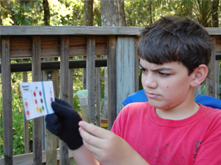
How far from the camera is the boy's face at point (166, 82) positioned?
3.58 feet

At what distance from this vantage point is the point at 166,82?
109 centimetres

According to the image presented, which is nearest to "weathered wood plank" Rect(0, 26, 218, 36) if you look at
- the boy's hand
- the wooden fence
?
the wooden fence

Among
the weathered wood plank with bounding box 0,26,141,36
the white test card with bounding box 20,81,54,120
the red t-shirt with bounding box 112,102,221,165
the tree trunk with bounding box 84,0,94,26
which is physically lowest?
the red t-shirt with bounding box 112,102,221,165

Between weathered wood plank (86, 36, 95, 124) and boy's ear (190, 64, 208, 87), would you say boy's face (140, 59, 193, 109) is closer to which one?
boy's ear (190, 64, 208, 87)

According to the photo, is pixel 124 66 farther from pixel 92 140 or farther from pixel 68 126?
pixel 92 140

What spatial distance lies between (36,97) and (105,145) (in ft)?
1.06

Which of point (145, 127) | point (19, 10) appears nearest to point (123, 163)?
point (145, 127)

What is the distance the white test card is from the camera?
0.89m

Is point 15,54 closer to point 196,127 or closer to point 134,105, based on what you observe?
point 134,105

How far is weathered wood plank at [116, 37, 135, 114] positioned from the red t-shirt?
76 centimetres

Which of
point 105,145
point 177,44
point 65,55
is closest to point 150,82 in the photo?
point 177,44

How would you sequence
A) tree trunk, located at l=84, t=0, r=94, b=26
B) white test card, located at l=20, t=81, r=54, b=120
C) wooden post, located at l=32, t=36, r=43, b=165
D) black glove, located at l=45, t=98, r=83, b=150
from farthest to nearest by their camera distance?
tree trunk, located at l=84, t=0, r=94, b=26
wooden post, located at l=32, t=36, r=43, b=165
black glove, located at l=45, t=98, r=83, b=150
white test card, located at l=20, t=81, r=54, b=120

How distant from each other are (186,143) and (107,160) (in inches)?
16.3

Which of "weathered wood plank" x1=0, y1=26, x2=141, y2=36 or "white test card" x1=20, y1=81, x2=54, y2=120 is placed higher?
"weathered wood plank" x1=0, y1=26, x2=141, y2=36
